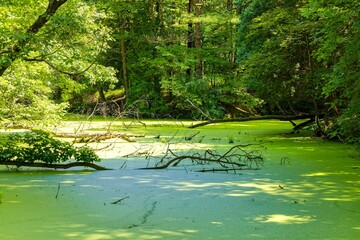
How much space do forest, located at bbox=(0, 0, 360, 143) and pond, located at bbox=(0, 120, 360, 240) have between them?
1232mm

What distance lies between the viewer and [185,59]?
1909 cm

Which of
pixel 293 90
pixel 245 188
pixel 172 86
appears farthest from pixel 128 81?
pixel 245 188

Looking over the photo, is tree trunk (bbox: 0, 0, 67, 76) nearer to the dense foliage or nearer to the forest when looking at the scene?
the forest

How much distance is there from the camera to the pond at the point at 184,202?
11.2 ft

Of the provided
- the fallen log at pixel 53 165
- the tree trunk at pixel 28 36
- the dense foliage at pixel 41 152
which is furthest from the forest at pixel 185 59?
the fallen log at pixel 53 165

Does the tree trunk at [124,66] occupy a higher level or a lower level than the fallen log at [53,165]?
higher

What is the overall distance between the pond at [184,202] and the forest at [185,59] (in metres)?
1.23

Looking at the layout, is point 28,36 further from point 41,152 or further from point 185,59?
point 185,59

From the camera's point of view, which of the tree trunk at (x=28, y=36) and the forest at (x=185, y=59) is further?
the forest at (x=185, y=59)

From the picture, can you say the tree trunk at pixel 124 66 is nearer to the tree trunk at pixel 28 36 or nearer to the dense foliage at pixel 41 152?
the tree trunk at pixel 28 36

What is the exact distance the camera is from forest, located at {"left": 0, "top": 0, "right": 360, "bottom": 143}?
20.3 ft

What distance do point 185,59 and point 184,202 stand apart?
1506cm

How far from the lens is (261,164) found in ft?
21.9

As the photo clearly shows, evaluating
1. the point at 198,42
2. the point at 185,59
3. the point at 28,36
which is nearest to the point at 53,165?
the point at 28,36
